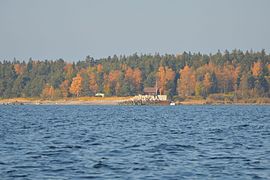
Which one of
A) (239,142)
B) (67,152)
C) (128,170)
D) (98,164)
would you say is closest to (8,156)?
(67,152)

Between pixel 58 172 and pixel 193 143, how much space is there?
613 inches

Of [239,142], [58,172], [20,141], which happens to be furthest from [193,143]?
[58,172]

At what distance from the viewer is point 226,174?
90.6 ft

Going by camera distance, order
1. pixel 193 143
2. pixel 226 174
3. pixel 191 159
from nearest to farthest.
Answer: pixel 226 174
pixel 191 159
pixel 193 143

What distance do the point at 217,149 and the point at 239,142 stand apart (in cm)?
547

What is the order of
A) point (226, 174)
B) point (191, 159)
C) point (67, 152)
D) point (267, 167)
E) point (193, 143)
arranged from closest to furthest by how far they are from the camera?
point (226, 174), point (267, 167), point (191, 159), point (67, 152), point (193, 143)

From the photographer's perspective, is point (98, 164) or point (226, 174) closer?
point (226, 174)

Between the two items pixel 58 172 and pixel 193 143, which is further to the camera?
pixel 193 143

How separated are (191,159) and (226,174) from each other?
16.6 feet

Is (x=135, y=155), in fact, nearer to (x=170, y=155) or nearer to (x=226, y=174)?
(x=170, y=155)

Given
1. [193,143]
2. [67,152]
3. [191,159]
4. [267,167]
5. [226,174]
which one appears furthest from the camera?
[193,143]

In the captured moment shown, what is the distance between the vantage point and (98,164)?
100ft

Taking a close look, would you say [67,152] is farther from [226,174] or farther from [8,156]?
[226,174]

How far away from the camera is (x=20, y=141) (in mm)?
42781
